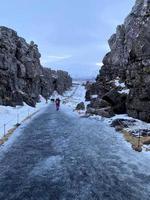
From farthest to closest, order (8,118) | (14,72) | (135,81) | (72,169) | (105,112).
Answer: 1. (14,72)
2. (105,112)
3. (8,118)
4. (135,81)
5. (72,169)

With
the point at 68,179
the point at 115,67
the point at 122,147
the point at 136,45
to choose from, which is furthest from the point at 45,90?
the point at 68,179

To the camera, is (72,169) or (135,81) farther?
(135,81)

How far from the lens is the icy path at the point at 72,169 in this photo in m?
14.8

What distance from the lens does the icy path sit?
14812 millimetres

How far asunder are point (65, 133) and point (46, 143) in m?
5.62

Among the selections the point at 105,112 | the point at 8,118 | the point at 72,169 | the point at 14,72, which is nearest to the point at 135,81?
the point at 105,112

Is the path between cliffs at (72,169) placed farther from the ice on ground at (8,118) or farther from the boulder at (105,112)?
the boulder at (105,112)

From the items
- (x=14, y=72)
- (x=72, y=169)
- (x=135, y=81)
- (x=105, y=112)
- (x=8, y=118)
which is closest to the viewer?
(x=72, y=169)

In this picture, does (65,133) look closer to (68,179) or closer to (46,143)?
(46,143)

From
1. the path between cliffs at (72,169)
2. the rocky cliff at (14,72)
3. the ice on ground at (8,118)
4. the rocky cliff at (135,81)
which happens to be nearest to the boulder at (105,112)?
the rocky cliff at (135,81)

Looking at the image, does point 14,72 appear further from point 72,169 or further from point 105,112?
point 72,169

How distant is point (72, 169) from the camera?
18656 millimetres

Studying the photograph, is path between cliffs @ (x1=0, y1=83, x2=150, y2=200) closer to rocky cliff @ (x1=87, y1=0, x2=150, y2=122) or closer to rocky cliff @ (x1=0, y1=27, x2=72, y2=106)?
rocky cliff @ (x1=87, y1=0, x2=150, y2=122)

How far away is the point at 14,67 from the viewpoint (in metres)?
70.4
